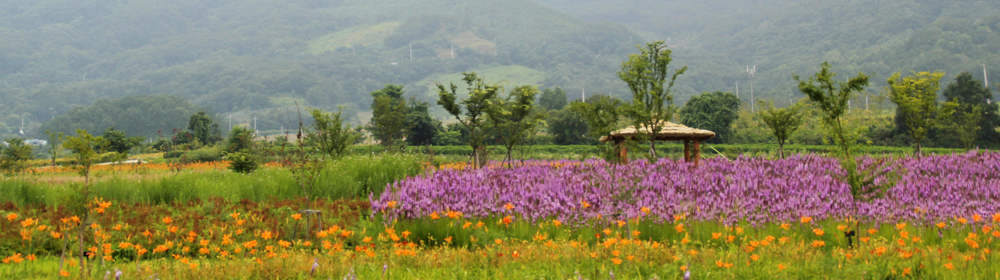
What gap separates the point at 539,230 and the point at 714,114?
117 ft

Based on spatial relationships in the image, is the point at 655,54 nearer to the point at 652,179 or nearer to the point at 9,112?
the point at 652,179

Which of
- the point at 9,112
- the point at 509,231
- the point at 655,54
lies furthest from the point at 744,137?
the point at 9,112

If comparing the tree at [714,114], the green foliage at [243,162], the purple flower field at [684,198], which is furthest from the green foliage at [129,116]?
the purple flower field at [684,198]

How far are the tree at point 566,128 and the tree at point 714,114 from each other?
8396 mm

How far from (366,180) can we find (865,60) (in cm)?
17972

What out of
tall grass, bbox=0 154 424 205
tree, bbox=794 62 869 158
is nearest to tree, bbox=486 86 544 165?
tall grass, bbox=0 154 424 205

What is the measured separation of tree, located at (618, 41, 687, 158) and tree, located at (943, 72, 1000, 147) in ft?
79.8

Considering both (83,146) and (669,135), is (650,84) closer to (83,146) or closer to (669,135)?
(669,135)

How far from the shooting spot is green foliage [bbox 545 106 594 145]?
123 feet

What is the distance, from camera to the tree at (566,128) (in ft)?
123

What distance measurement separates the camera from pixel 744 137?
42.4m

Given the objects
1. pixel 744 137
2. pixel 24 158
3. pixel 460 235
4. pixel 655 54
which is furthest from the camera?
pixel 744 137

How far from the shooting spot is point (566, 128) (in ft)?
125

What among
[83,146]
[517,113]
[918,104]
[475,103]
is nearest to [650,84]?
[517,113]
